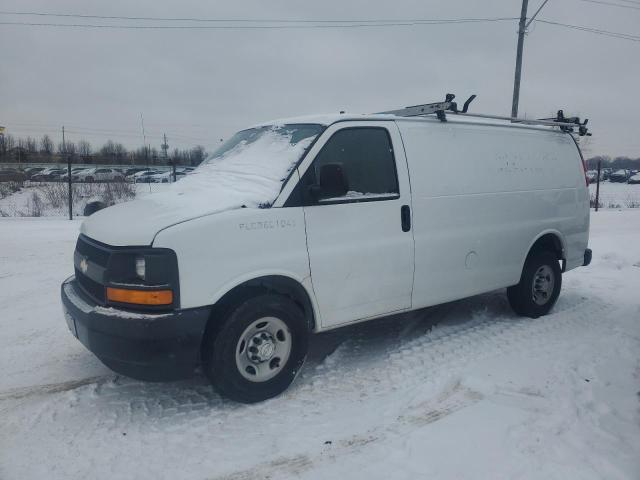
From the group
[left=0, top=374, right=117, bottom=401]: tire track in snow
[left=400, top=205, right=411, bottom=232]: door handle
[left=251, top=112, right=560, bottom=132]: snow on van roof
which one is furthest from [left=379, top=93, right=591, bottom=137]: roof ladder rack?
[left=0, top=374, right=117, bottom=401]: tire track in snow

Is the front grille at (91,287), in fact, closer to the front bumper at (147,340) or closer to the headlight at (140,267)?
the front bumper at (147,340)

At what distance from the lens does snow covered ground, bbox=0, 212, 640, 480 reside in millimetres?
2908

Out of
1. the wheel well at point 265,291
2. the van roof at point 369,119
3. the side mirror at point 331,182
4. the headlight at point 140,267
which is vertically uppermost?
the van roof at point 369,119

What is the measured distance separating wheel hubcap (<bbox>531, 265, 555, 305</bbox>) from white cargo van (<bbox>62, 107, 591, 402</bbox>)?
1.79 feet

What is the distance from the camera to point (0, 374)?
4.05 m

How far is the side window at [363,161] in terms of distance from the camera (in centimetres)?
395

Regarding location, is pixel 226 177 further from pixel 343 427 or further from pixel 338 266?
pixel 343 427

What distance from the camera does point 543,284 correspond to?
582 centimetres

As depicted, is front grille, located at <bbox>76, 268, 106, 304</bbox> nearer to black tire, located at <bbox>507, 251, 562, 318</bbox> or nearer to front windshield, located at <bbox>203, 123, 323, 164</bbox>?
front windshield, located at <bbox>203, 123, 323, 164</bbox>

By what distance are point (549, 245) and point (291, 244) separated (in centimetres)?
371

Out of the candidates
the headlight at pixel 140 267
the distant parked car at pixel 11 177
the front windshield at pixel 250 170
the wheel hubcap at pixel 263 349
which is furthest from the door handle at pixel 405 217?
the distant parked car at pixel 11 177

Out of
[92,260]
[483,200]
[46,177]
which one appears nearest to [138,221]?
[92,260]

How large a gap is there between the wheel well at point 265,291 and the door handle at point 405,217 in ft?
3.64

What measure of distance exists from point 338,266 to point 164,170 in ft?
142
